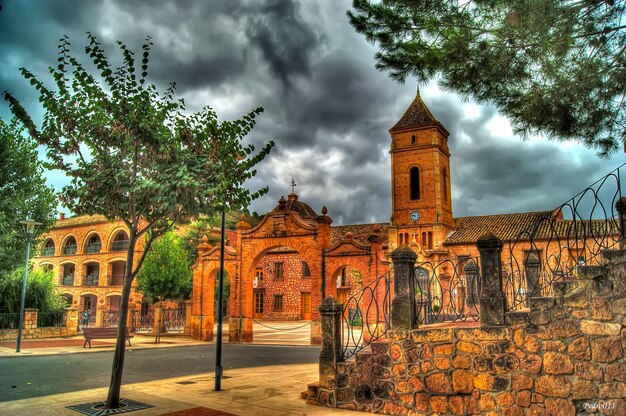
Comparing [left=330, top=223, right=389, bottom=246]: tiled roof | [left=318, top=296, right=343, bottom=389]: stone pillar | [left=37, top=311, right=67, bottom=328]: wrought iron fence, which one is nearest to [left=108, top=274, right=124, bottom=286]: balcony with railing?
[left=37, top=311, right=67, bottom=328]: wrought iron fence

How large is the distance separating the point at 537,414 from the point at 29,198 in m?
22.4

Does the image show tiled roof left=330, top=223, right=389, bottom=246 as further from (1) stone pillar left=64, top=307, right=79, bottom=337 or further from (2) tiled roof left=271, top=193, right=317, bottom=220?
(1) stone pillar left=64, top=307, right=79, bottom=337

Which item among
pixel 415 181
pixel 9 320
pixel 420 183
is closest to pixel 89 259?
pixel 9 320

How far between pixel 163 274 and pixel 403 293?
64.3 feet

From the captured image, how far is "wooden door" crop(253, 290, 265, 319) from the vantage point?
4428 cm

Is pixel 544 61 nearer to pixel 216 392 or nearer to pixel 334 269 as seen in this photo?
pixel 216 392

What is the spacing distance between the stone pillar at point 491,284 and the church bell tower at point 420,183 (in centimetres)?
2883

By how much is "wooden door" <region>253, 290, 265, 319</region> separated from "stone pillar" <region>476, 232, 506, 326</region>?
38851 mm

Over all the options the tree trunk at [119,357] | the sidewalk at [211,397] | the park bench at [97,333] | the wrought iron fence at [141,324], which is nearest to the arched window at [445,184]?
the wrought iron fence at [141,324]

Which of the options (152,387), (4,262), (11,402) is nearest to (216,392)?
(152,387)

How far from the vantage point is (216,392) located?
348 inches

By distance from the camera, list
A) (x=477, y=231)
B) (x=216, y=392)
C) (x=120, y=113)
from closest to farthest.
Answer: (x=120, y=113) → (x=216, y=392) → (x=477, y=231)

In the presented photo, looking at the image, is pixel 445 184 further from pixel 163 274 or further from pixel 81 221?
pixel 81 221

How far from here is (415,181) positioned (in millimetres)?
38250
